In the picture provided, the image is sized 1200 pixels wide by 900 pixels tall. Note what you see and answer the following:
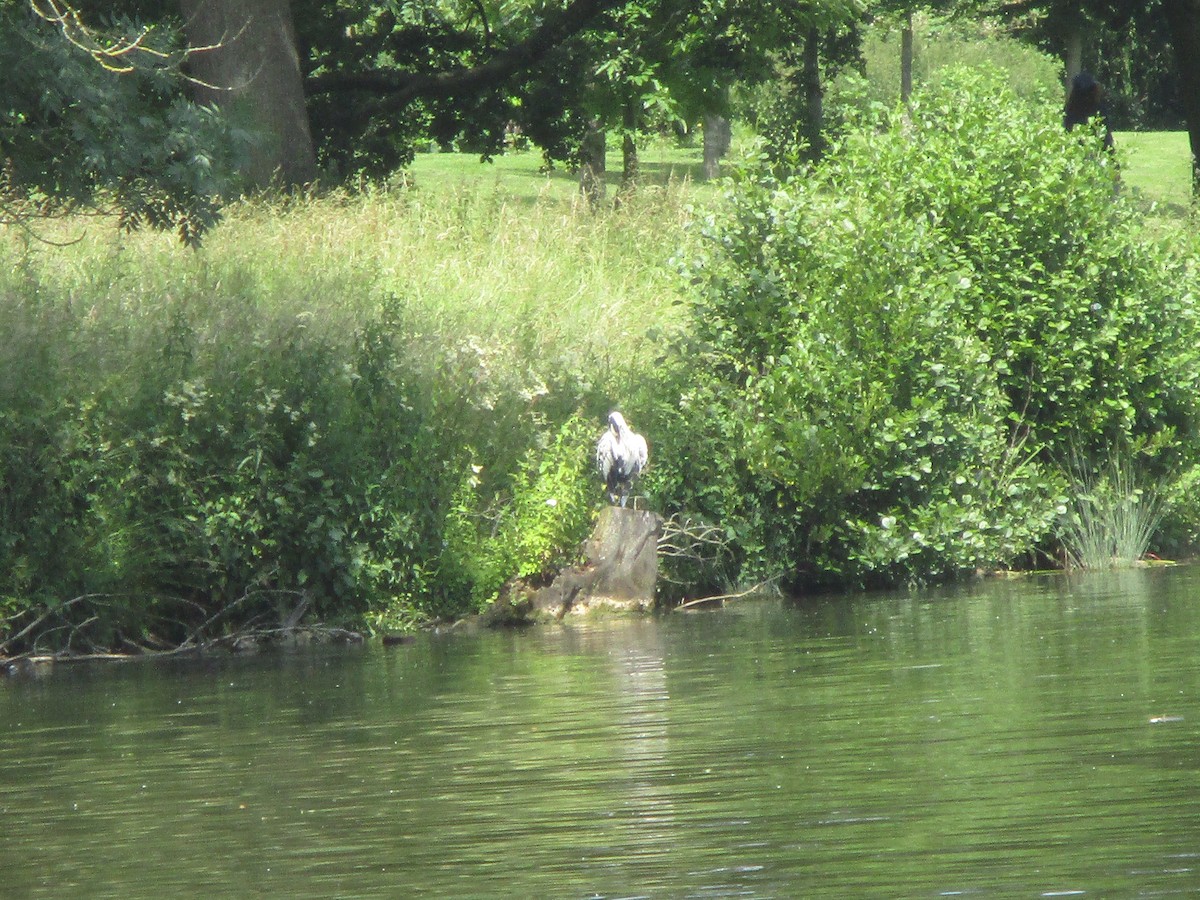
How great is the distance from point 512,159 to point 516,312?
4929 cm

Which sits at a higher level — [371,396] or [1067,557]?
[371,396]

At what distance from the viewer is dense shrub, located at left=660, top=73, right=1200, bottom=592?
15531 millimetres

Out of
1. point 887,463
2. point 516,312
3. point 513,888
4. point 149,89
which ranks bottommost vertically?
point 513,888

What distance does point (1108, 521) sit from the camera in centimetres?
1675

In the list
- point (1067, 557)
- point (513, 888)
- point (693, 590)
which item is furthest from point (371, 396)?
point (513, 888)

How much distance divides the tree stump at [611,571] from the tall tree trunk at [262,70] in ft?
22.5

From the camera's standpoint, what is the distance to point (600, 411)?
54.0 feet

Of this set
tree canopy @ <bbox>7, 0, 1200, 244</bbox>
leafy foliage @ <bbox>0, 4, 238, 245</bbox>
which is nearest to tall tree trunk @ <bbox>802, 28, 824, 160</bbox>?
tree canopy @ <bbox>7, 0, 1200, 244</bbox>

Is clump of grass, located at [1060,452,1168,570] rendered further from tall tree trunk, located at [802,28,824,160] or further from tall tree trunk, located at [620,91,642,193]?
tall tree trunk, located at [802,28,824,160]

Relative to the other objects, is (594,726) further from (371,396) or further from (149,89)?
(149,89)

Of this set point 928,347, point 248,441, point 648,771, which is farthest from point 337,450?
point 648,771

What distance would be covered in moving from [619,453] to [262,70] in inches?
314

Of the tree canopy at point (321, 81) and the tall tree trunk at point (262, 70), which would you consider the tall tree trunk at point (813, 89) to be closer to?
the tree canopy at point (321, 81)

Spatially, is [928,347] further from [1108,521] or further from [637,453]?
[637,453]
